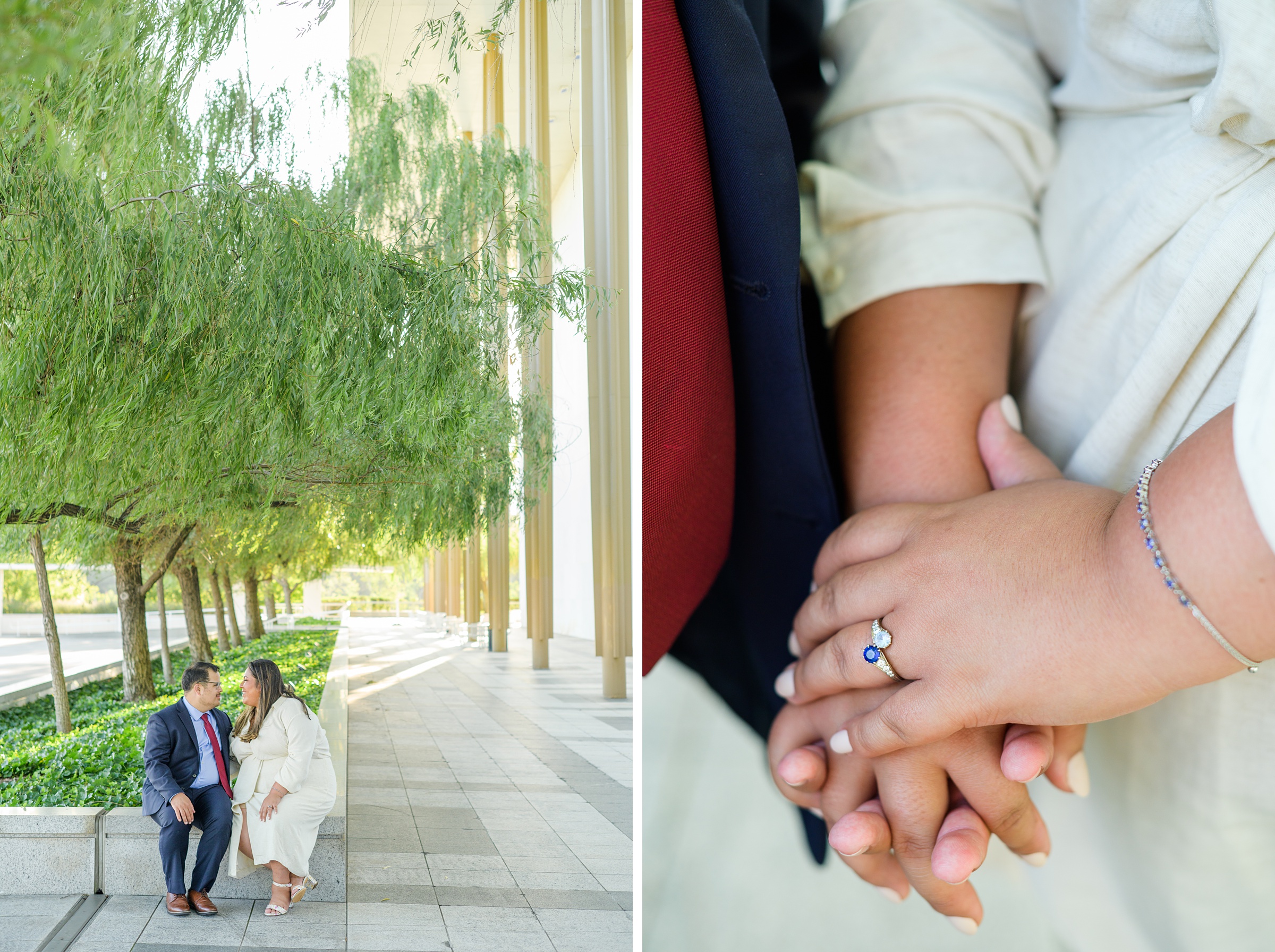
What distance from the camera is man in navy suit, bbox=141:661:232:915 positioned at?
9.47 ft

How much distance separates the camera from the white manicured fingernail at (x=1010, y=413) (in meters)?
0.97

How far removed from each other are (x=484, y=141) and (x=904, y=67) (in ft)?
13.9

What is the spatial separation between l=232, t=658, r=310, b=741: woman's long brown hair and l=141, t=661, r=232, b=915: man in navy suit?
0.24ft

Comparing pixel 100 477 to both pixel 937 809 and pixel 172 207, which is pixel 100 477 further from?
pixel 937 809

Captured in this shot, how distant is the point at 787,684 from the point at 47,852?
3.29 meters

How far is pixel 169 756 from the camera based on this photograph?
290 centimetres

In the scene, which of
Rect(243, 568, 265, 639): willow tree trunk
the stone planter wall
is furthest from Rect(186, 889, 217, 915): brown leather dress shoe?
Rect(243, 568, 265, 639): willow tree trunk

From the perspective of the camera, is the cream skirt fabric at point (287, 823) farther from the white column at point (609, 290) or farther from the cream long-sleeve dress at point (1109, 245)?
the white column at point (609, 290)

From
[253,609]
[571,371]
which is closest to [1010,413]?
[571,371]

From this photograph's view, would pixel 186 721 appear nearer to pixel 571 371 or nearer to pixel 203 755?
pixel 203 755

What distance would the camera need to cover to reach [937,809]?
33.3 inches

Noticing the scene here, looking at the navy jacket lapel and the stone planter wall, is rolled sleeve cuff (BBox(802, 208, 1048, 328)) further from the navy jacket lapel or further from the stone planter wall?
the stone planter wall

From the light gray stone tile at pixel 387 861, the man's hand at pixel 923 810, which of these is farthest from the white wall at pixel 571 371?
the man's hand at pixel 923 810

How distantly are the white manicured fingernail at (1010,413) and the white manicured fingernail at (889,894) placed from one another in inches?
20.6
